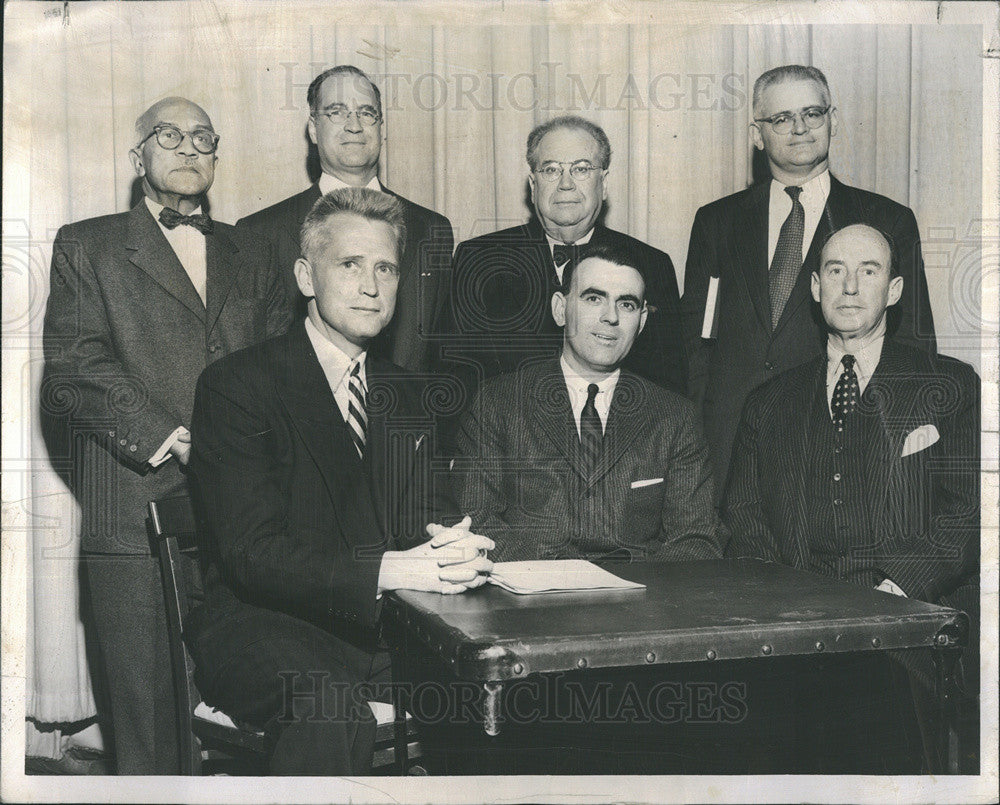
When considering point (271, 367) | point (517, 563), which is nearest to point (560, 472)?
point (517, 563)

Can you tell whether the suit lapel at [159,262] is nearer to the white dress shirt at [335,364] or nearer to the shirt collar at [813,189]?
the white dress shirt at [335,364]

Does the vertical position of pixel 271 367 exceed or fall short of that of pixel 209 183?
it falls short

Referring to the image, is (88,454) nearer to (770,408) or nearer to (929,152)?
(770,408)

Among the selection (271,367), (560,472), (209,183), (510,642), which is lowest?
(510,642)

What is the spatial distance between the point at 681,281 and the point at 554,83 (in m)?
0.81

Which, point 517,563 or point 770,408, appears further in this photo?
point 770,408

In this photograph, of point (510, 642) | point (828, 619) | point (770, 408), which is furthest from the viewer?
point (770, 408)

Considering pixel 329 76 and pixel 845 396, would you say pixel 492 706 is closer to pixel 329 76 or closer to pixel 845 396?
pixel 845 396

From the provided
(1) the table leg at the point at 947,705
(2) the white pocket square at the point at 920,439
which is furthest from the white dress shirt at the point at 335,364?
(1) the table leg at the point at 947,705

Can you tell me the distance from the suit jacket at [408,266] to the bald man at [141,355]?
61 millimetres

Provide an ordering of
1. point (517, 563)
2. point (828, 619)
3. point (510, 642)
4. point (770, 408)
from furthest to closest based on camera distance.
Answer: point (770, 408), point (517, 563), point (828, 619), point (510, 642)

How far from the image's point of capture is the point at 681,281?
149 inches

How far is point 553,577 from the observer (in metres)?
3.31

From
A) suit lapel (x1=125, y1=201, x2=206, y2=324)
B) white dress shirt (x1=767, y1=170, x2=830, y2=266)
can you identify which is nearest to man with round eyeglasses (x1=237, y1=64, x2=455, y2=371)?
suit lapel (x1=125, y1=201, x2=206, y2=324)
